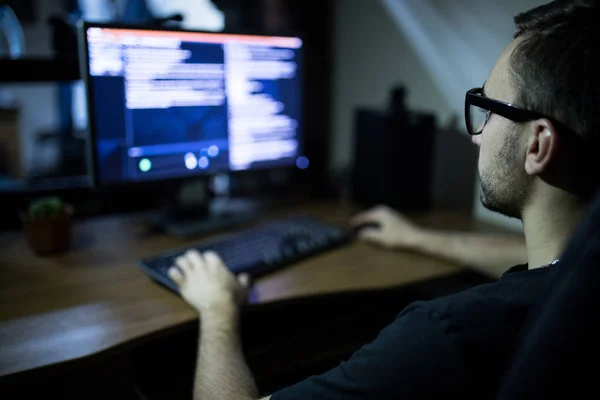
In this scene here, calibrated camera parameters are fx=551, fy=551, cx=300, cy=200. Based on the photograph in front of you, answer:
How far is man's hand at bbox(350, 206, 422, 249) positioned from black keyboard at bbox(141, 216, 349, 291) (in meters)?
0.07

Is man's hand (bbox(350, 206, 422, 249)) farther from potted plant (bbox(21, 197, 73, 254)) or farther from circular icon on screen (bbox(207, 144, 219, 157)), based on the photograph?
potted plant (bbox(21, 197, 73, 254))

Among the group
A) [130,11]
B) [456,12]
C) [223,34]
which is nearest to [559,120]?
[223,34]

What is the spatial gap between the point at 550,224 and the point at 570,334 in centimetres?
29

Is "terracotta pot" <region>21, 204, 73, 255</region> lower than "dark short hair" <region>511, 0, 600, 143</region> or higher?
lower

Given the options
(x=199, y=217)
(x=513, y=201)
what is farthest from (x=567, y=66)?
(x=199, y=217)

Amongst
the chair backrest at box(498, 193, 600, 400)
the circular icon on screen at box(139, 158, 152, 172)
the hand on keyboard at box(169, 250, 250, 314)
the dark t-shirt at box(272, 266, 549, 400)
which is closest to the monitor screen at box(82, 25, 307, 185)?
the circular icon on screen at box(139, 158, 152, 172)

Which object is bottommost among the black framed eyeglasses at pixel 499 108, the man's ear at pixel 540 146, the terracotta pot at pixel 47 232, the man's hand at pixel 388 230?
the man's hand at pixel 388 230

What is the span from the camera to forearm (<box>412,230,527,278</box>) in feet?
4.21

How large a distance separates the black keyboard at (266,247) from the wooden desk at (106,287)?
0.08ft

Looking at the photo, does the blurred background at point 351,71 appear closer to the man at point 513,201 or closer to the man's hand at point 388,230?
the man's hand at point 388,230

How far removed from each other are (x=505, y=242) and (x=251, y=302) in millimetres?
644

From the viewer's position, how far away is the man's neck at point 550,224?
2.58 feet

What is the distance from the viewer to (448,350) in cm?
70

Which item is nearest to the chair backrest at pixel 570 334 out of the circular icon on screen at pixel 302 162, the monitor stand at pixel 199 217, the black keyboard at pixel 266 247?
the black keyboard at pixel 266 247
